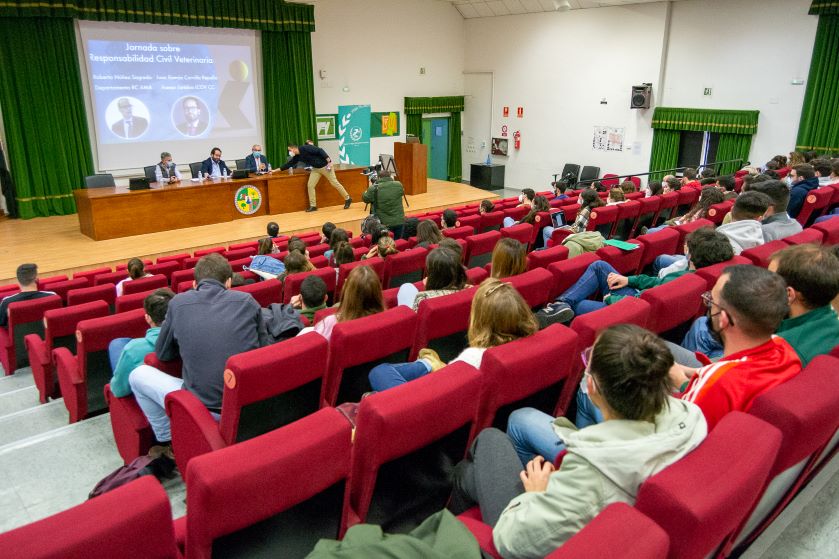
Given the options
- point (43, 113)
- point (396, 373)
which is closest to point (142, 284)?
point (396, 373)

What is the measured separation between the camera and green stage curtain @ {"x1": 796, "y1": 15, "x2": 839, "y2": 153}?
916cm

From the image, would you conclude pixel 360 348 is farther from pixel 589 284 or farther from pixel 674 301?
pixel 589 284

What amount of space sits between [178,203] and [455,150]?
27.4 ft

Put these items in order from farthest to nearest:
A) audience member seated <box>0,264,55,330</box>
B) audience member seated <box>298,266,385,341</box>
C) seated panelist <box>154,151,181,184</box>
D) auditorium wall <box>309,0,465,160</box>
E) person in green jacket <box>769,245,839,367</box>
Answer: auditorium wall <box>309,0,465,160</box>
seated panelist <box>154,151,181,184</box>
audience member seated <box>0,264,55,330</box>
audience member seated <box>298,266,385,341</box>
person in green jacket <box>769,245,839,367</box>

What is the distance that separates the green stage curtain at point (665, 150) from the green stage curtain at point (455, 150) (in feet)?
17.8

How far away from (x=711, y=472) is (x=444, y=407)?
2.43 ft

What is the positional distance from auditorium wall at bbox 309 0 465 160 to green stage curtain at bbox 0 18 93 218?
15.7ft

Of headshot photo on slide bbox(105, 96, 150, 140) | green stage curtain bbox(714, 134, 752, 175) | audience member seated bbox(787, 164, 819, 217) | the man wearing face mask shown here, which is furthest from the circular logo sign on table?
the man wearing face mask

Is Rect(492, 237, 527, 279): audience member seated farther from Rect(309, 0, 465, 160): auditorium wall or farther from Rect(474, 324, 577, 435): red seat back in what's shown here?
Rect(309, 0, 465, 160): auditorium wall

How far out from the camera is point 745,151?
1038 centimetres

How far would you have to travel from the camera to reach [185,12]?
10.3m

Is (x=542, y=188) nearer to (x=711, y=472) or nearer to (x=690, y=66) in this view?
(x=690, y=66)

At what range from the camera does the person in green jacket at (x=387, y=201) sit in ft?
26.4

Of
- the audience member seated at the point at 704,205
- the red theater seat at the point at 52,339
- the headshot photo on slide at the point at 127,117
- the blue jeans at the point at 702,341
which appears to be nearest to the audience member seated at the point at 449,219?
the audience member seated at the point at 704,205
